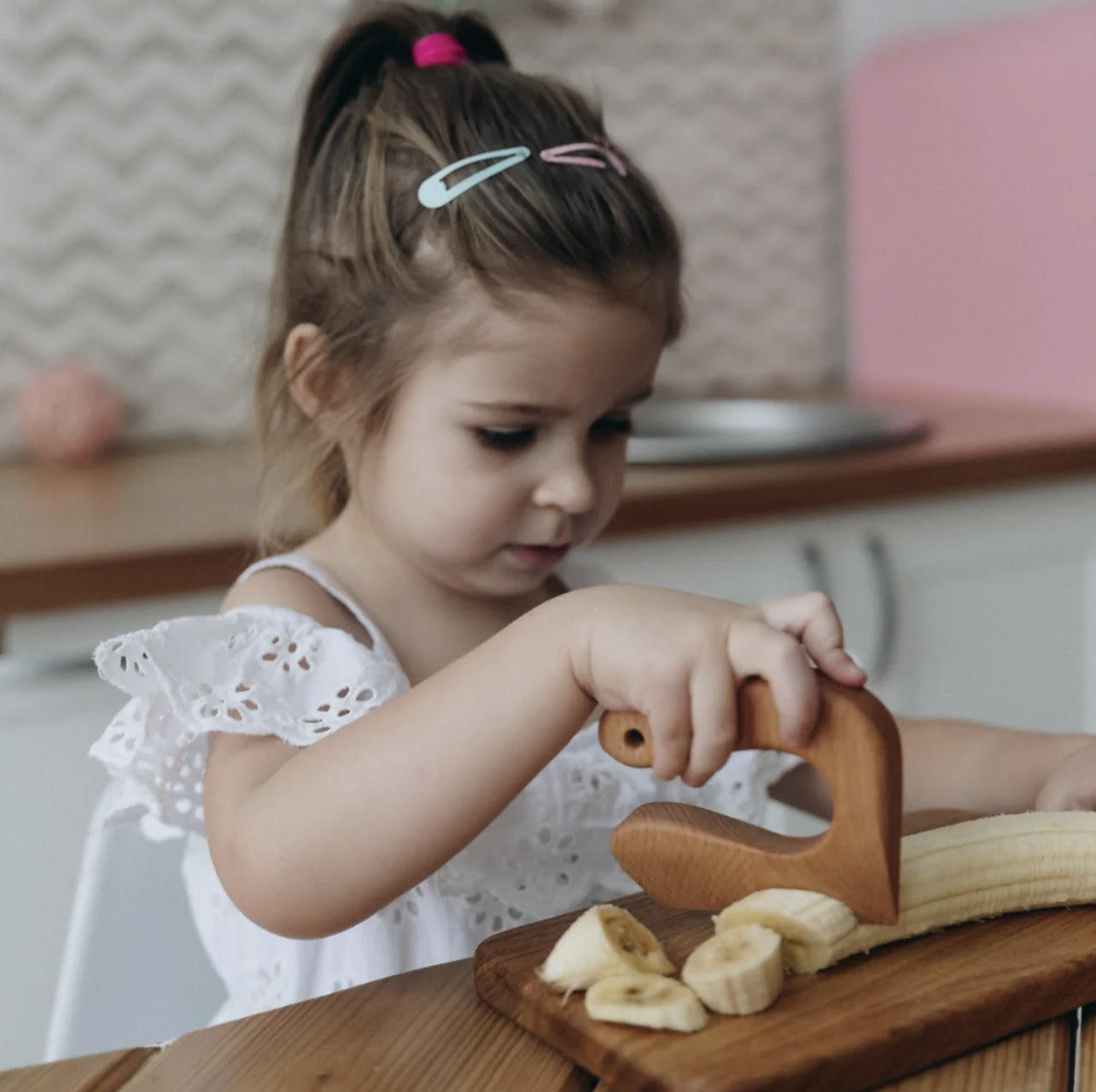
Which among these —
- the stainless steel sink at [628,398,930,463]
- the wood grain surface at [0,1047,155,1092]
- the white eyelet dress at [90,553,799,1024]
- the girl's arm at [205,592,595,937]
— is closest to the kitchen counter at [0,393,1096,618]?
the stainless steel sink at [628,398,930,463]

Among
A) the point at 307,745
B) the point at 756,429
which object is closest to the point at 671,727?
the point at 307,745

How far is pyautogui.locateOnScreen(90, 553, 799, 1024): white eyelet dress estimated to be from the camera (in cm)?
82

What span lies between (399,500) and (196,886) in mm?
274

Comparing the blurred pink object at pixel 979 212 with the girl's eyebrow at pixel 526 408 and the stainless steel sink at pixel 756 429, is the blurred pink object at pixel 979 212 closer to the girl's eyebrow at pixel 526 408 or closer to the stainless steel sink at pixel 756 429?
the stainless steel sink at pixel 756 429

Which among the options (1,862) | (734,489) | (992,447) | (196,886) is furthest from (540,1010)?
(992,447)

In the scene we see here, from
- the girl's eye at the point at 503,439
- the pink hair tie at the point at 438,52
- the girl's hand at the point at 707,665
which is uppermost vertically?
the pink hair tie at the point at 438,52

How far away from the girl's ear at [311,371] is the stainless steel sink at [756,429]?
65cm

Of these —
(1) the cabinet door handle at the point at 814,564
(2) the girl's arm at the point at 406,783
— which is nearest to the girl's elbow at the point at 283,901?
(2) the girl's arm at the point at 406,783

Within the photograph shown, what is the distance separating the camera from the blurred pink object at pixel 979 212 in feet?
6.61

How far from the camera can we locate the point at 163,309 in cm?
196

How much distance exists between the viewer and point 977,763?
0.96 m

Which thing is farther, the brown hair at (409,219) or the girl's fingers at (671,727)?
the brown hair at (409,219)

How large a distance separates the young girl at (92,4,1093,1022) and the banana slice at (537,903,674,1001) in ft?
0.27

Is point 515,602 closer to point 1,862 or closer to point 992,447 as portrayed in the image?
point 1,862
